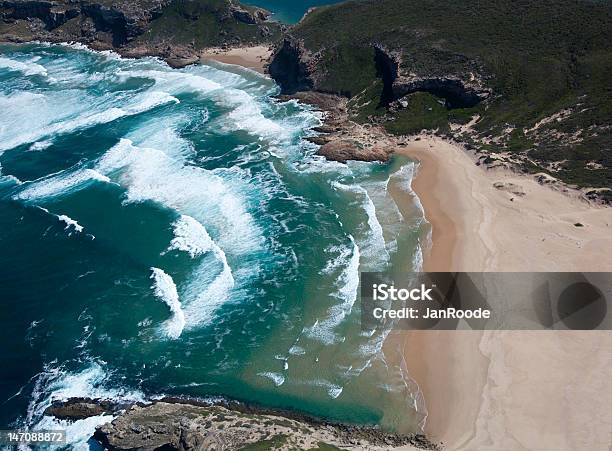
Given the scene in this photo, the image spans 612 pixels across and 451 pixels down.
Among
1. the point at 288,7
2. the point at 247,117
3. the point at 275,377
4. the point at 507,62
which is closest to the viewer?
the point at 275,377

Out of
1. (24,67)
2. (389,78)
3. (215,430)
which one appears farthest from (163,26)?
(215,430)

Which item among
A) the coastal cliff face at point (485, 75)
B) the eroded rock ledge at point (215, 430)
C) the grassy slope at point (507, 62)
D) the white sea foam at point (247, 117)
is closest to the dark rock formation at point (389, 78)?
the coastal cliff face at point (485, 75)

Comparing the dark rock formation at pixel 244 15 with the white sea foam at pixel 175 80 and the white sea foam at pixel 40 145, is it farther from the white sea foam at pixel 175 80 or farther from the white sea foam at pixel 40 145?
the white sea foam at pixel 40 145

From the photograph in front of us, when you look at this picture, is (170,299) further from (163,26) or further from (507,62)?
(163,26)

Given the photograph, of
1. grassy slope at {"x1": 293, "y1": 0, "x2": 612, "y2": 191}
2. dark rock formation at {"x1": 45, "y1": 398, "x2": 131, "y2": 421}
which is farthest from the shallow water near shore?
grassy slope at {"x1": 293, "y1": 0, "x2": 612, "y2": 191}

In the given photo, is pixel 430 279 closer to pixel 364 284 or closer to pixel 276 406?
pixel 364 284

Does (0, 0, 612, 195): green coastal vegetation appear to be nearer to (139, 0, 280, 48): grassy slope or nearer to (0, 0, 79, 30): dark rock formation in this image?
(139, 0, 280, 48): grassy slope

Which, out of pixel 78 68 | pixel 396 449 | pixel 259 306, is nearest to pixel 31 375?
pixel 259 306
